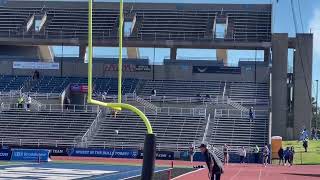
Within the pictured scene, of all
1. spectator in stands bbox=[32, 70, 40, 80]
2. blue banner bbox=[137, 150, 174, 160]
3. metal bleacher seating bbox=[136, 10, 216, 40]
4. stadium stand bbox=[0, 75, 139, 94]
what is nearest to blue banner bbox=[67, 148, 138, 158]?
blue banner bbox=[137, 150, 174, 160]

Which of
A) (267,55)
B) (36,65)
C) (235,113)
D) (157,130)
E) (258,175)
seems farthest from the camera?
(36,65)

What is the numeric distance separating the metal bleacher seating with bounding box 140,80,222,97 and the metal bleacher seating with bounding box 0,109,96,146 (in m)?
6.27

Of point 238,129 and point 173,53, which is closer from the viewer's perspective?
point 238,129

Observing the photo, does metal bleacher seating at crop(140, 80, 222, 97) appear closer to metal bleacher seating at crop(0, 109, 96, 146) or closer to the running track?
metal bleacher seating at crop(0, 109, 96, 146)

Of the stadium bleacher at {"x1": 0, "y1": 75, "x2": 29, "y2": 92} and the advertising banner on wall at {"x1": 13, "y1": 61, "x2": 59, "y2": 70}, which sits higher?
the advertising banner on wall at {"x1": 13, "y1": 61, "x2": 59, "y2": 70}

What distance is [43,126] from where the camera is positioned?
44719 millimetres

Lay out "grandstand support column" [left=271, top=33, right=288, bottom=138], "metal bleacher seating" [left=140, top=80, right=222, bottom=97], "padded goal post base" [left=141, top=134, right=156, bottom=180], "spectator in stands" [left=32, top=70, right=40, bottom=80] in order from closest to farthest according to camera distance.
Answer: "padded goal post base" [left=141, top=134, right=156, bottom=180] → "metal bleacher seating" [left=140, top=80, right=222, bottom=97] → "grandstand support column" [left=271, top=33, right=288, bottom=138] → "spectator in stands" [left=32, top=70, right=40, bottom=80]

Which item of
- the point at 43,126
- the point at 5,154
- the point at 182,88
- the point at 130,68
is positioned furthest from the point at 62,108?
the point at 5,154

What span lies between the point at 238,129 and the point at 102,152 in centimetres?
955

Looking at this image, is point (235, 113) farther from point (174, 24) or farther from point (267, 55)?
point (174, 24)

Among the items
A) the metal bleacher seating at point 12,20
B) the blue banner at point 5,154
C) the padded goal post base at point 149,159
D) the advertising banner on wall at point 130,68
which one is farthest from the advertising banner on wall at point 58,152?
the padded goal post base at point 149,159

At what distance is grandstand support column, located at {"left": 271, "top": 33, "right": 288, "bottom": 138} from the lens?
50.8 meters

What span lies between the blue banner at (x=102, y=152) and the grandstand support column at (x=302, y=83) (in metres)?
17.0

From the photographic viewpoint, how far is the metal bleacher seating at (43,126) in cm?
4281
